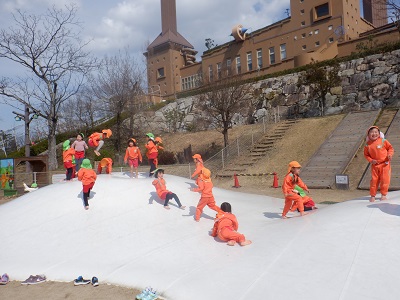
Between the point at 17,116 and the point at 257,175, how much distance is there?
54.7 feet

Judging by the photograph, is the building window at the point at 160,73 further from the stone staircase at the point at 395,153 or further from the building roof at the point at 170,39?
the stone staircase at the point at 395,153

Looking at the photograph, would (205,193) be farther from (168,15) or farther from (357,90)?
(168,15)

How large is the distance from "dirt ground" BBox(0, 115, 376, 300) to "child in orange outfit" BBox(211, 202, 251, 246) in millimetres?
2048

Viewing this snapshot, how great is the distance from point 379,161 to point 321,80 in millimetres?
21137

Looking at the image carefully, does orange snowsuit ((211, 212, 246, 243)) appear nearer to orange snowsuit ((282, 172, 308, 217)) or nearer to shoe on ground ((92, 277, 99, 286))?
orange snowsuit ((282, 172, 308, 217))

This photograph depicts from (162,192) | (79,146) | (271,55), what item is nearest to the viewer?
(162,192)

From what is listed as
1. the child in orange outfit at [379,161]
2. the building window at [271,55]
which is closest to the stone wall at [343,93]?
the building window at [271,55]

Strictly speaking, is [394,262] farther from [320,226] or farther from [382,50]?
[382,50]

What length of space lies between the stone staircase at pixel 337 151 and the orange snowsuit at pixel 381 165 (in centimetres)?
833

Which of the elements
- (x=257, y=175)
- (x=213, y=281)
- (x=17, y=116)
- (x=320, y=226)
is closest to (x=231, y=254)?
(x=213, y=281)

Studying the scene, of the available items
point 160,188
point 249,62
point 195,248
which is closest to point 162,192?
point 160,188

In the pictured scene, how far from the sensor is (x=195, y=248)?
632 centimetres

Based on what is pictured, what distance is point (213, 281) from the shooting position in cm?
495

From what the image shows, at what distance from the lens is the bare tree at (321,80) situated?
26.6m
